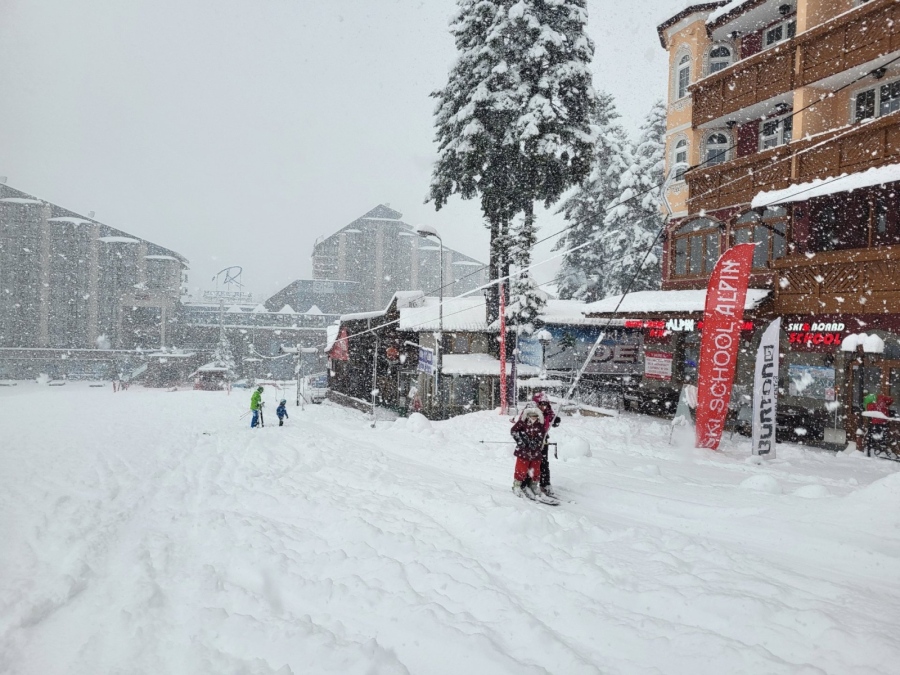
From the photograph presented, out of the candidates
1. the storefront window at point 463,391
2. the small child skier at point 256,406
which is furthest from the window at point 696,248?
the small child skier at point 256,406

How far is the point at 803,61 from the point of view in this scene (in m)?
14.4

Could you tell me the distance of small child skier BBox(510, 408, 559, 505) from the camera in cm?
740

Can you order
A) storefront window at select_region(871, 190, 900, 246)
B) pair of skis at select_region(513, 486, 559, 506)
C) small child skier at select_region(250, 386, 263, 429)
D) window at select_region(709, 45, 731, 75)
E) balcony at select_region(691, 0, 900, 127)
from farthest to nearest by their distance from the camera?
small child skier at select_region(250, 386, 263, 429) → window at select_region(709, 45, 731, 75) → balcony at select_region(691, 0, 900, 127) → storefront window at select_region(871, 190, 900, 246) → pair of skis at select_region(513, 486, 559, 506)

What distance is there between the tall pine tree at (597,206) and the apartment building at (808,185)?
1249 centimetres

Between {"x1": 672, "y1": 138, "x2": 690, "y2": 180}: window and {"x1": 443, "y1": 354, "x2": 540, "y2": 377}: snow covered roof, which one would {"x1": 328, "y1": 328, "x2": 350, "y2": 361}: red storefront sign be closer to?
{"x1": 443, "y1": 354, "x2": 540, "y2": 377}: snow covered roof

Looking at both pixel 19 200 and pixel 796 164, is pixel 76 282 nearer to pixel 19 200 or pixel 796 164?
pixel 19 200

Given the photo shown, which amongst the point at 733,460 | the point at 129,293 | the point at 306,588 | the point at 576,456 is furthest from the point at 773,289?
the point at 129,293

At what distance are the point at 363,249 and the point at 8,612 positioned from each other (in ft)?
193

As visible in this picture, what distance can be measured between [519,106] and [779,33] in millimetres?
8855

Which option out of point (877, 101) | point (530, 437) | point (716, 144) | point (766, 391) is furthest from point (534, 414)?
point (716, 144)

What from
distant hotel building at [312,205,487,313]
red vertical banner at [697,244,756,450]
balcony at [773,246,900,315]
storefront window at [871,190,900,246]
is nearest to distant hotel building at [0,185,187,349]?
distant hotel building at [312,205,487,313]

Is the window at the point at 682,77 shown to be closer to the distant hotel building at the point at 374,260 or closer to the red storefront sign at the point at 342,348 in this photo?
the red storefront sign at the point at 342,348

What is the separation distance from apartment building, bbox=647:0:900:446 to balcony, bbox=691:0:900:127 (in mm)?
34

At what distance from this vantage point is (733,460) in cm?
1061
